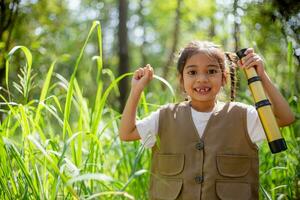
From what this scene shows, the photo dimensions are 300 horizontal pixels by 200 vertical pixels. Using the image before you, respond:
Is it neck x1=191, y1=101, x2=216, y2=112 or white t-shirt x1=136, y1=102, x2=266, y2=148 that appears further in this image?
neck x1=191, y1=101, x2=216, y2=112

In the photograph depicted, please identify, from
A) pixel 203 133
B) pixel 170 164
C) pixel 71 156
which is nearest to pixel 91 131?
pixel 71 156

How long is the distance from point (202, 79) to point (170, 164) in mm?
378

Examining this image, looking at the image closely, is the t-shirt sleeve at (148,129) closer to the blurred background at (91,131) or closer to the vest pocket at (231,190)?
the blurred background at (91,131)

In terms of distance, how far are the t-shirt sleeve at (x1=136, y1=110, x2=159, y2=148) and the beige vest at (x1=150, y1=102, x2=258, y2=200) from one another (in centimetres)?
3

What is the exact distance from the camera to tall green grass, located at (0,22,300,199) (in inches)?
73.8

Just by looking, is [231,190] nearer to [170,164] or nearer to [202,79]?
[170,164]

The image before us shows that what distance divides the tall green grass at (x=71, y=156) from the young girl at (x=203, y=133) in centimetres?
11

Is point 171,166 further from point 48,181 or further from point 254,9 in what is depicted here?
point 254,9

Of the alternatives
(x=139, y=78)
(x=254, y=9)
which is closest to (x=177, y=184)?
(x=139, y=78)

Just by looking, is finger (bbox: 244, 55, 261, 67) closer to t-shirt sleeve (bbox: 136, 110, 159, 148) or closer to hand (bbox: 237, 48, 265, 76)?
hand (bbox: 237, 48, 265, 76)

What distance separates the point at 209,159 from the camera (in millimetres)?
2014

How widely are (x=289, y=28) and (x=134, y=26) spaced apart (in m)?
20.2

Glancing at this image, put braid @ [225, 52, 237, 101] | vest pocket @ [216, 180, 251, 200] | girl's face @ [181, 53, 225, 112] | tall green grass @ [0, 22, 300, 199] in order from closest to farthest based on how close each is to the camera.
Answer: tall green grass @ [0, 22, 300, 199] < vest pocket @ [216, 180, 251, 200] < girl's face @ [181, 53, 225, 112] < braid @ [225, 52, 237, 101]

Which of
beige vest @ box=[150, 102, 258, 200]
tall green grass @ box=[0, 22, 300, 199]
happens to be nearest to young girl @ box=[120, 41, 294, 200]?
beige vest @ box=[150, 102, 258, 200]
